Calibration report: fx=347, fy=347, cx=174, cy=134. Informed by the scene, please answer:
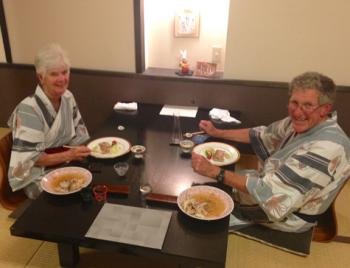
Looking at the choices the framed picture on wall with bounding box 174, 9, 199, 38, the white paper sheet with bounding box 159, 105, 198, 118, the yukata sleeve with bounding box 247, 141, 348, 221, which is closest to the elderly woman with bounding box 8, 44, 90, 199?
the white paper sheet with bounding box 159, 105, 198, 118

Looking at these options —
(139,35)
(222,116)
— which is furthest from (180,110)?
(139,35)

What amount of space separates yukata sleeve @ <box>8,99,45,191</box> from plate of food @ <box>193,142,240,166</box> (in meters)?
0.94

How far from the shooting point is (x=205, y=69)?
296 cm

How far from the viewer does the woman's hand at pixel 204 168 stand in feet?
5.92

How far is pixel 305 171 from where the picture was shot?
1643 mm

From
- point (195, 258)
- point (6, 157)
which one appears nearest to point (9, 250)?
point (6, 157)

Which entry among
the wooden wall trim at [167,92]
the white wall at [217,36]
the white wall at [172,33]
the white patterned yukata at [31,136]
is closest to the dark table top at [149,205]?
the white patterned yukata at [31,136]

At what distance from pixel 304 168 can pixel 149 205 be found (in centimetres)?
75

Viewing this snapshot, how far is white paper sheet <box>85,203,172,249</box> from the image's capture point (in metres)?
1.42

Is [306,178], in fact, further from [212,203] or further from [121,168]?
[121,168]

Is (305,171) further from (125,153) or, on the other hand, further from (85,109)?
(85,109)

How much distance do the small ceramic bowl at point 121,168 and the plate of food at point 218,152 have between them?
46 cm

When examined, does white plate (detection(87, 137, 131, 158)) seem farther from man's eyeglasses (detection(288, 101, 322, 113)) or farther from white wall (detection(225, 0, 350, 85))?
white wall (detection(225, 0, 350, 85))

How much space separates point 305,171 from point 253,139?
70 centimetres
